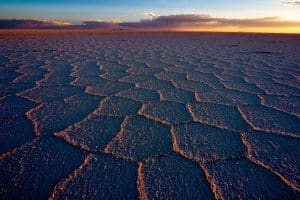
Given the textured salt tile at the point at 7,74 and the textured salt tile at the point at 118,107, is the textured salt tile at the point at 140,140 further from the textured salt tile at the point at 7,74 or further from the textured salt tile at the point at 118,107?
the textured salt tile at the point at 7,74

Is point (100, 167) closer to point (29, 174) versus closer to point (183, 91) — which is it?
point (29, 174)

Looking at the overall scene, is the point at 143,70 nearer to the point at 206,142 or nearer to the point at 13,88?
the point at 13,88

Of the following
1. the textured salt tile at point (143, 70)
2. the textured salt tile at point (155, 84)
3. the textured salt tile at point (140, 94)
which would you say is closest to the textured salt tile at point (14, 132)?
the textured salt tile at point (140, 94)

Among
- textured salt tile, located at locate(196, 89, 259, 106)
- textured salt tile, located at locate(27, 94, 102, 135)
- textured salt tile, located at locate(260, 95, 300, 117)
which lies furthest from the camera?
textured salt tile, located at locate(196, 89, 259, 106)

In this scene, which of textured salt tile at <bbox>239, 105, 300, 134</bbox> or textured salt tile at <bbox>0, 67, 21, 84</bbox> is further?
textured salt tile at <bbox>0, 67, 21, 84</bbox>

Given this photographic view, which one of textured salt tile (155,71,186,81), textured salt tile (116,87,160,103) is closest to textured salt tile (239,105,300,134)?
textured salt tile (116,87,160,103)

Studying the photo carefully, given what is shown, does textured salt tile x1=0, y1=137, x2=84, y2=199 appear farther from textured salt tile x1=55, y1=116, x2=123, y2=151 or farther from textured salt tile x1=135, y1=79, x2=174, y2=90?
textured salt tile x1=135, y1=79, x2=174, y2=90
